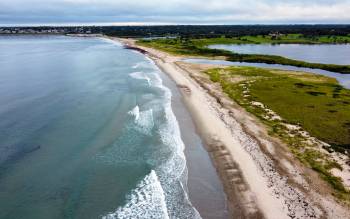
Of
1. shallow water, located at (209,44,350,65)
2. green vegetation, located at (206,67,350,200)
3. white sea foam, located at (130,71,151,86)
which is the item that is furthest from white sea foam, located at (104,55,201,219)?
shallow water, located at (209,44,350,65)

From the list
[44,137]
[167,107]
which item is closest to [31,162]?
[44,137]

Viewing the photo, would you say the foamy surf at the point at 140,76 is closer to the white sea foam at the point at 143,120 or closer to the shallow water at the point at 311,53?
the white sea foam at the point at 143,120

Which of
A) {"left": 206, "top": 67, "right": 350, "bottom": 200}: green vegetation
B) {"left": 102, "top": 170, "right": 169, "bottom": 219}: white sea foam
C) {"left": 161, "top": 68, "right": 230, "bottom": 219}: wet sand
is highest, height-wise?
{"left": 206, "top": 67, "right": 350, "bottom": 200}: green vegetation

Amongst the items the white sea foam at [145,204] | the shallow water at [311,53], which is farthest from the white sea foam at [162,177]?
the shallow water at [311,53]

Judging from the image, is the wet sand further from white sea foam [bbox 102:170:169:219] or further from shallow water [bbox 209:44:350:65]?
shallow water [bbox 209:44:350:65]

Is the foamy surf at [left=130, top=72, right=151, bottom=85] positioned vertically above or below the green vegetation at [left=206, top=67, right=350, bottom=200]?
below
